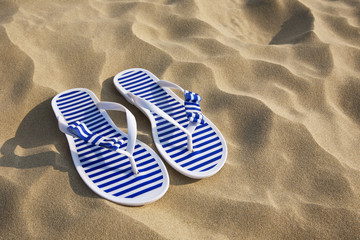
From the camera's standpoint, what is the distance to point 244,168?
4.26 ft

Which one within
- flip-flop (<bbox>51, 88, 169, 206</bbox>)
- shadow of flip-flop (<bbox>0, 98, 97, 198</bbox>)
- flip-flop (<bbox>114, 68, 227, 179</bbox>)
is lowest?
shadow of flip-flop (<bbox>0, 98, 97, 198</bbox>)

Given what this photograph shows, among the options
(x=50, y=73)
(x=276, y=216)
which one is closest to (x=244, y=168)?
(x=276, y=216)

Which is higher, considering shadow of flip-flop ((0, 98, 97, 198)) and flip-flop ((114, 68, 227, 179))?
flip-flop ((114, 68, 227, 179))

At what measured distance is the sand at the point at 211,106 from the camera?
3.63 ft

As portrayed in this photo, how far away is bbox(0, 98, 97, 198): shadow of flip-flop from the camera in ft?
4.07

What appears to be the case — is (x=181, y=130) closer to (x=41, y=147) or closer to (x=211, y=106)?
(x=211, y=106)

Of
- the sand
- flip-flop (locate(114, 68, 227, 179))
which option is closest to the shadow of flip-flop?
the sand

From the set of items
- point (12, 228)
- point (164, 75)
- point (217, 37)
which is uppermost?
→ point (217, 37)

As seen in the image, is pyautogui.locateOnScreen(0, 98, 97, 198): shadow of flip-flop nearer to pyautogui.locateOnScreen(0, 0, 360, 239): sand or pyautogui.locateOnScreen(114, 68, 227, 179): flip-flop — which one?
pyautogui.locateOnScreen(0, 0, 360, 239): sand

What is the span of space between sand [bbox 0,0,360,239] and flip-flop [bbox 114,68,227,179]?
5 centimetres

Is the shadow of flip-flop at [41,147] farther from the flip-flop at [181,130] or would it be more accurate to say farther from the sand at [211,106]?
the flip-flop at [181,130]

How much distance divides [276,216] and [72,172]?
74 centimetres

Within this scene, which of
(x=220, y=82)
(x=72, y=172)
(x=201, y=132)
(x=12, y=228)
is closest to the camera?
(x=12, y=228)

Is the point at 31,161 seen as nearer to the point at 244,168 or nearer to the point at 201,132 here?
the point at 201,132
